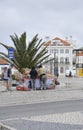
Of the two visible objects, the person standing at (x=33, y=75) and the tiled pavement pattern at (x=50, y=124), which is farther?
the person standing at (x=33, y=75)

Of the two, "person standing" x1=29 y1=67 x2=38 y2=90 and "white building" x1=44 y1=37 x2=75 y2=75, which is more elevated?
"white building" x1=44 y1=37 x2=75 y2=75

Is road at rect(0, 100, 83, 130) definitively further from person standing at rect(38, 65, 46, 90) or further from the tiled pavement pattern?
person standing at rect(38, 65, 46, 90)

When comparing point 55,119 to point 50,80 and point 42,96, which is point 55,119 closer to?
point 42,96

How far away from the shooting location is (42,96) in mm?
23719

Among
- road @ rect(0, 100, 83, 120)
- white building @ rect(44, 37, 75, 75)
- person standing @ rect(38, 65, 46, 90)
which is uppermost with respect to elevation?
white building @ rect(44, 37, 75, 75)

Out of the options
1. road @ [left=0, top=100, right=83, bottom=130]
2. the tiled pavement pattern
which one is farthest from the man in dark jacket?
the tiled pavement pattern

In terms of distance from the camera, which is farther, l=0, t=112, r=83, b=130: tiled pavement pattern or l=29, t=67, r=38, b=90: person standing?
l=29, t=67, r=38, b=90: person standing

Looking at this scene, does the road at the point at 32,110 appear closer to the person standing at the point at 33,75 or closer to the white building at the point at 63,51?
the person standing at the point at 33,75

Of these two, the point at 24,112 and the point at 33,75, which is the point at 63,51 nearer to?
the point at 33,75

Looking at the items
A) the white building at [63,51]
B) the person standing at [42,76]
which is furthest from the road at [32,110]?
the white building at [63,51]

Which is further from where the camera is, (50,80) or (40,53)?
(40,53)

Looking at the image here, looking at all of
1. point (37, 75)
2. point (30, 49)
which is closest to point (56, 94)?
point (37, 75)

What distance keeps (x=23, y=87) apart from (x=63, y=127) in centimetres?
1833

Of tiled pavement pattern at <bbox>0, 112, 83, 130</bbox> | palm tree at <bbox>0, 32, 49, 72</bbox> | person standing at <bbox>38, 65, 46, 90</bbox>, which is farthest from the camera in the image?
palm tree at <bbox>0, 32, 49, 72</bbox>
